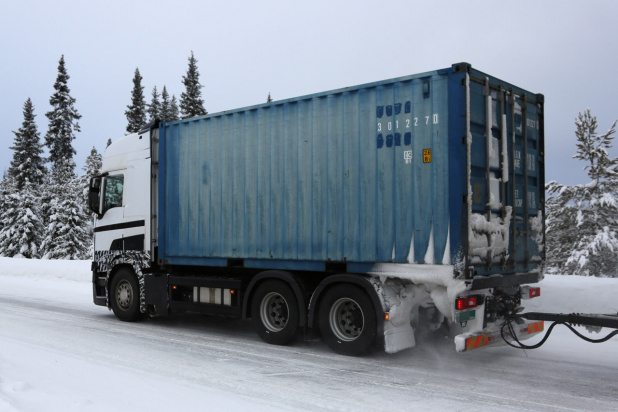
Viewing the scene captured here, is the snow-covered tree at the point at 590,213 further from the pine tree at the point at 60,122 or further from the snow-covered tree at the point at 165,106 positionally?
the pine tree at the point at 60,122

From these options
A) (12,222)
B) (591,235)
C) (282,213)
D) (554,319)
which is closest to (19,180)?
(12,222)

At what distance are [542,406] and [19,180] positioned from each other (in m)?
57.5

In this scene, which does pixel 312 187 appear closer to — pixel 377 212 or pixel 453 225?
pixel 377 212

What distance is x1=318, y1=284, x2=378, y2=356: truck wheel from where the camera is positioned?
7301 millimetres

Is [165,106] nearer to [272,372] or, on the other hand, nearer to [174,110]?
[174,110]

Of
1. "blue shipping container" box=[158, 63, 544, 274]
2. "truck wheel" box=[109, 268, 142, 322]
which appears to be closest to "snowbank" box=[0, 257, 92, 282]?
"truck wheel" box=[109, 268, 142, 322]

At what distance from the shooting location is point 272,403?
5297 mm

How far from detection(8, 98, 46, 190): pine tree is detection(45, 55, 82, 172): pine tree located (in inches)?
81.0

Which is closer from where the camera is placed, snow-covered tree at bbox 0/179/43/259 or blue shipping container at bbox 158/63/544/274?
blue shipping container at bbox 158/63/544/274

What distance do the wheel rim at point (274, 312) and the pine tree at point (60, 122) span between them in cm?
5058

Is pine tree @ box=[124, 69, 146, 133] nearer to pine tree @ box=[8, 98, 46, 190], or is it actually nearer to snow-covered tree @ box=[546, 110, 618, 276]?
pine tree @ box=[8, 98, 46, 190]

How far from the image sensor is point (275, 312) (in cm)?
856

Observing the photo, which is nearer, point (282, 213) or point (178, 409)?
point (178, 409)

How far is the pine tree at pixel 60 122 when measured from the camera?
53406 mm
